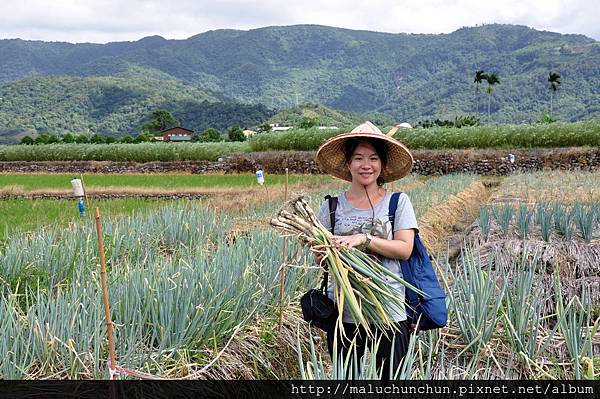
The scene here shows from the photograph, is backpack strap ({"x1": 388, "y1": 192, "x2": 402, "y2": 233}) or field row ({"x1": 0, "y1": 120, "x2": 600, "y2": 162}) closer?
backpack strap ({"x1": 388, "y1": 192, "x2": 402, "y2": 233})

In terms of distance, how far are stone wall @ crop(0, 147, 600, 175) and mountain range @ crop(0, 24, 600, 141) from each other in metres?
43.9

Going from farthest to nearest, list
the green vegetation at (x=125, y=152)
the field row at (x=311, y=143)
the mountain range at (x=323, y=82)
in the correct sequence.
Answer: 1. the mountain range at (x=323, y=82)
2. the green vegetation at (x=125, y=152)
3. the field row at (x=311, y=143)

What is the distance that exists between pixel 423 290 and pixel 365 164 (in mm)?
568

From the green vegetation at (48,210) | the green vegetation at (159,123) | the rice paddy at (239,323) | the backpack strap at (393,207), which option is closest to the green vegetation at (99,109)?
the green vegetation at (159,123)

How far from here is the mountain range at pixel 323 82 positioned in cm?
8194

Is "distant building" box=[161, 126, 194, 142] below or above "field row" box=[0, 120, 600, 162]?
above

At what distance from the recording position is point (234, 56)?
190m

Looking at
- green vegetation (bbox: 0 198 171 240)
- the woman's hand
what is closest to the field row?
green vegetation (bbox: 0 198 171 240)

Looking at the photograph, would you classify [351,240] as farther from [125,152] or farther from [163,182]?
[125,152]

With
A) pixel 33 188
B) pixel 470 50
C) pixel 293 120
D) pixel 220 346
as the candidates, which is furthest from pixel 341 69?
pixel 220 346

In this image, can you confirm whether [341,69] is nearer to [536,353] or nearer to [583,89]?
[583,89]

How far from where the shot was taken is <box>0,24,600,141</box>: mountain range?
81938 mm

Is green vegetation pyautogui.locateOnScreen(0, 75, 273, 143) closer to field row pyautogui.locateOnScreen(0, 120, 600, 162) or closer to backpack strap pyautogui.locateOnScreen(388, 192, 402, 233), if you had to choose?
field row pyautogui.locateOnScreen(0, 120, 600, 162)

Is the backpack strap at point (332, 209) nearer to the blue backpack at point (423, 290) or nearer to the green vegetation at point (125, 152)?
the blue backpack at point (423, 290)
